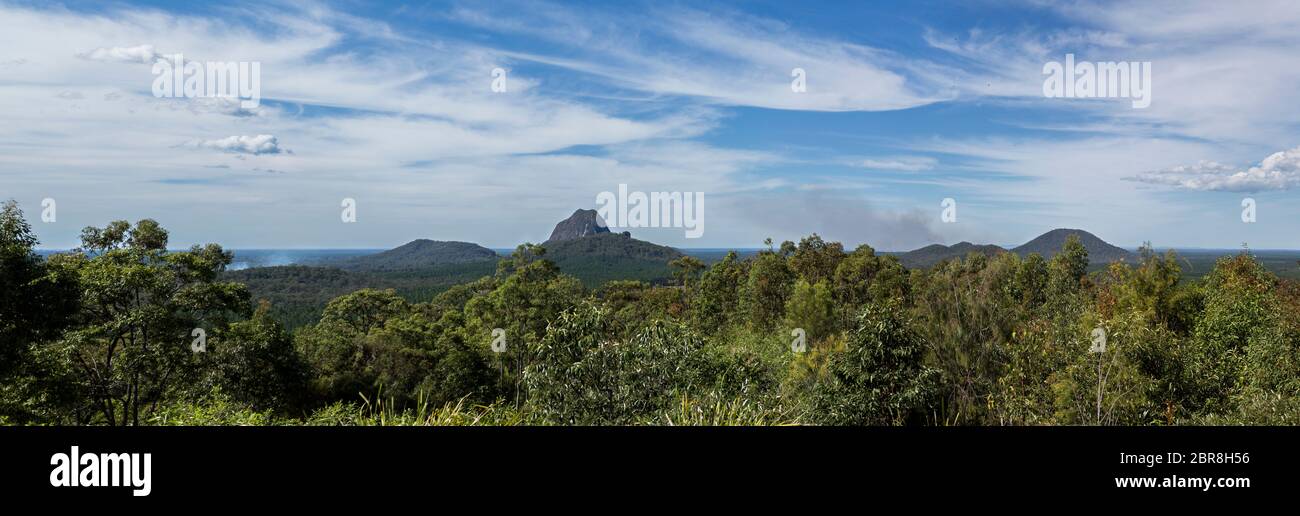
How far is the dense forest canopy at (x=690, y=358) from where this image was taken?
8.19 metres

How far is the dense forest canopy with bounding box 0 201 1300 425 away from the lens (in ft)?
26.9

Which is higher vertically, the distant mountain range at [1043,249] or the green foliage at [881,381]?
the distant mountain range at [1043,249]

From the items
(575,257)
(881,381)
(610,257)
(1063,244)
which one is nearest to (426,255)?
(575,257)

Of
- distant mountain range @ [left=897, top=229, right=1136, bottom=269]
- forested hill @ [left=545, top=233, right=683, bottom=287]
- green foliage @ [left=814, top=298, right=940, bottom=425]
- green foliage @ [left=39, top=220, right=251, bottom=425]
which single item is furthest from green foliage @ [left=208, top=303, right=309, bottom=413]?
forested hill @ [left=545, top=233, right=683, bottom=287]

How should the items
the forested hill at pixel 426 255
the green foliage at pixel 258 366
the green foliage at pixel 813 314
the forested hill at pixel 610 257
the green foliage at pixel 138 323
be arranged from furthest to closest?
the forested hill at pixel 426 255
the forested hill at pixel 610 257
the green foliage at pixel 813 314
the green foliage at pixel 258 366
the green foliage at pixel 138 323

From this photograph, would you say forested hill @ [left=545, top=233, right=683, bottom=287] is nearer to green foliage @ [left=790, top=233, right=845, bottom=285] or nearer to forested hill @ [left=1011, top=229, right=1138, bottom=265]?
forested hill @ [left=1011, top=229, right=1138, bottom=265]

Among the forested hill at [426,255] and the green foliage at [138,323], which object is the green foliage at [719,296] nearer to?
the green foliage at [138,323]

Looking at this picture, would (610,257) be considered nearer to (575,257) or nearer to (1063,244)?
(575,257)

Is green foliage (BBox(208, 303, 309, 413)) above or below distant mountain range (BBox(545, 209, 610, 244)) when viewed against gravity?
below

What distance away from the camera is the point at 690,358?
8.73 metres

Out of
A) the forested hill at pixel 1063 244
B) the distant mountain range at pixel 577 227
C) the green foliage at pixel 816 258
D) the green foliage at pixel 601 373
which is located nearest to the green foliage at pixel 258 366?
the green foliage at pixel 601 373

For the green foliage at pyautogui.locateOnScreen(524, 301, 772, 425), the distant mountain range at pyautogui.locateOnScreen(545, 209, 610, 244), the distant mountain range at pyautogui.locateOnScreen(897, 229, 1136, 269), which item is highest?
the distant mountain range at pyautogui.locateOnScreen(545, 209, 610, 244)
